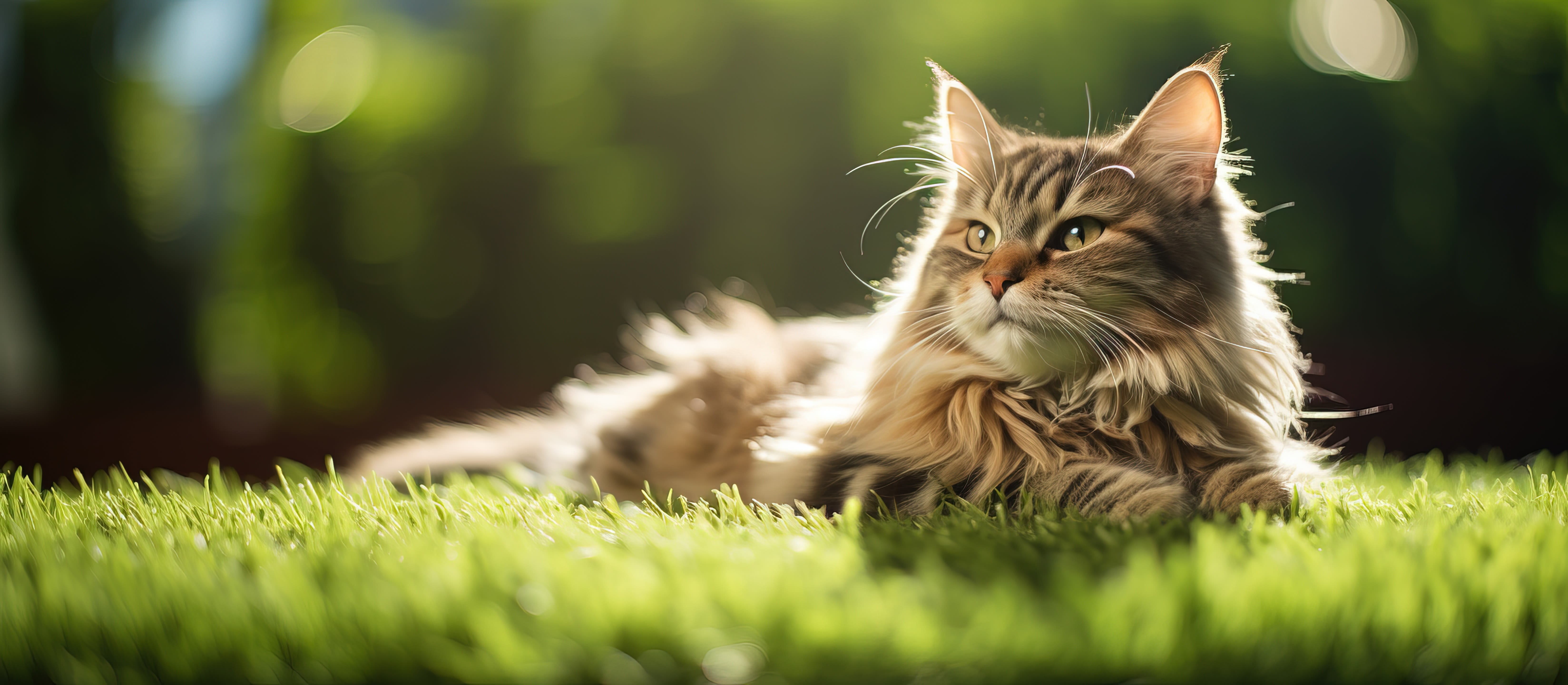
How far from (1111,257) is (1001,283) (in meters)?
0.16

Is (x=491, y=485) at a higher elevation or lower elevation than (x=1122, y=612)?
lower

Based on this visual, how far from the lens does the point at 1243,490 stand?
1146mm

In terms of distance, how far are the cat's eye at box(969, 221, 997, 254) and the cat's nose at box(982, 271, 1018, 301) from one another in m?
0.12

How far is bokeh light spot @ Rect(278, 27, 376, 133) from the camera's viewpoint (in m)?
2.71

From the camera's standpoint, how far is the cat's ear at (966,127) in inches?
56.9

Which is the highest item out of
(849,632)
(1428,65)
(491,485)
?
(1428,65)

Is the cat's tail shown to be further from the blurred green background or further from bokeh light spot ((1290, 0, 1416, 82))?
bokeh light spot ((1290, 0, 1416, 82))

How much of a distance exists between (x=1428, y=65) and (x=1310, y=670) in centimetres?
267

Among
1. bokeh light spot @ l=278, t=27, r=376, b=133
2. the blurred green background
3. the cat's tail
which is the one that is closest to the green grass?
the cat's tail

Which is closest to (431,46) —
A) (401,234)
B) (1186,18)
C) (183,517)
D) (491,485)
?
(401,234)

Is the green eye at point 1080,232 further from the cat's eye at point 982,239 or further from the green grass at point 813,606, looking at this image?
the green grass at point 813,606

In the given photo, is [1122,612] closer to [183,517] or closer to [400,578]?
[400,578]

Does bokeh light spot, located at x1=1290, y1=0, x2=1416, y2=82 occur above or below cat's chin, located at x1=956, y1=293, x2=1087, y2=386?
above

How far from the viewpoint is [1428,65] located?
8.14ft
